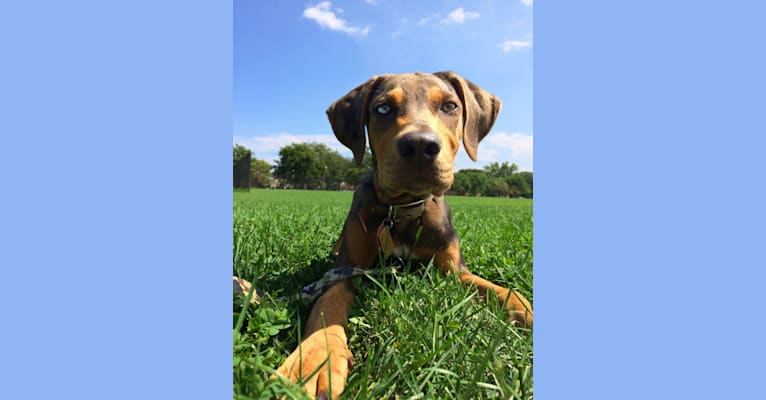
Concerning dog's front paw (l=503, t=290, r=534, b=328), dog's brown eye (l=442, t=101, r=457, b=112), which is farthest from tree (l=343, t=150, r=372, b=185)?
dog's front paw (l=503, t=290, r=534, b=328)

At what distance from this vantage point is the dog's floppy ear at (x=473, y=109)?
2.54m

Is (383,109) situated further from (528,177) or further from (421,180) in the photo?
(528,177)

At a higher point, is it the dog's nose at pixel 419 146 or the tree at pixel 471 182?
the dog's nose at pixel 419 146

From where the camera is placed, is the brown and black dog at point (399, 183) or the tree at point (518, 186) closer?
the brown and black dog at point (399, 183)

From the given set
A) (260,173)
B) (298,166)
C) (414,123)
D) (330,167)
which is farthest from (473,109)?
(260,173)

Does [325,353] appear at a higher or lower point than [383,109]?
lower

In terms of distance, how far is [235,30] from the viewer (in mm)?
1820

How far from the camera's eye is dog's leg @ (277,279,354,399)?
4.83ft

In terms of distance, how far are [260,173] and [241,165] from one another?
17 centimetres

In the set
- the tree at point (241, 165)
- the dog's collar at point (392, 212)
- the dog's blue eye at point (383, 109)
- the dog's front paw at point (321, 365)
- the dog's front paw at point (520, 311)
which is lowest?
the dog's front paw at point (321, 365)

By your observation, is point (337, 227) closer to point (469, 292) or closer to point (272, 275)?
point (272, 275)

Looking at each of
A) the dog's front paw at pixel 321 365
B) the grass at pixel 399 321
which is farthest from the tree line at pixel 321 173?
the dog's front paw at pixel 321 365

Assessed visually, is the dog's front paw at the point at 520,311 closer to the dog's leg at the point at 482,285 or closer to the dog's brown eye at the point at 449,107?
the dog's leg at the point at 482,285

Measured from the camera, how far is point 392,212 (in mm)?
2680
